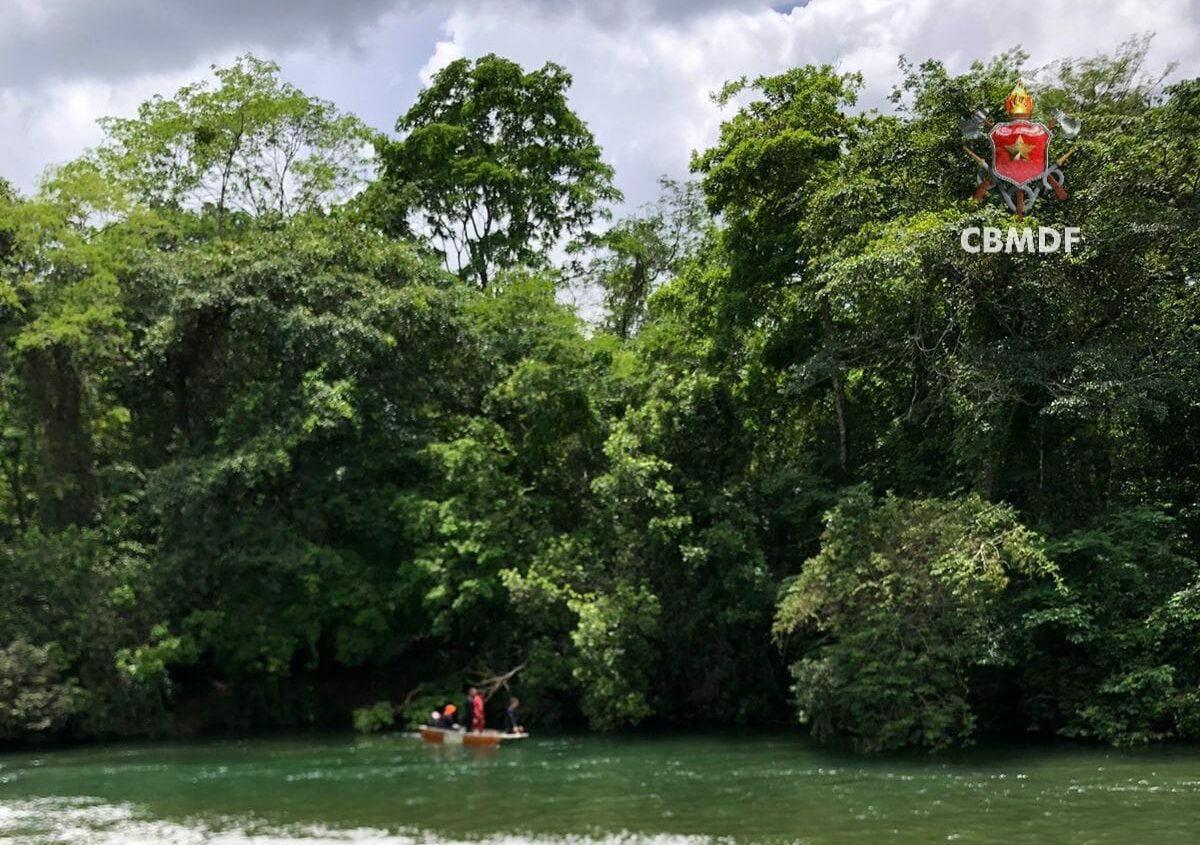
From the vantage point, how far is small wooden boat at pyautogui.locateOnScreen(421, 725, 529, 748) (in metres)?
21.6

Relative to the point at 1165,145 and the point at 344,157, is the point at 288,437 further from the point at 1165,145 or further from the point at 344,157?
the point at 1165,145

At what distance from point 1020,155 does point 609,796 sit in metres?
13.0

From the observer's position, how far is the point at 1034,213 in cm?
2116

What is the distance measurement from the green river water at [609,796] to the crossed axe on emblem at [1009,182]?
30.4 ft

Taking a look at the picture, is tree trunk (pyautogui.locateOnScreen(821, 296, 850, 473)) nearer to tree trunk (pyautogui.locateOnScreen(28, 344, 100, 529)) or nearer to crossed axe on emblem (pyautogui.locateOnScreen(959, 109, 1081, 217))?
crossed axe on emblem (pyautogui.locateOnScreen(959, 109, 1081, 217))

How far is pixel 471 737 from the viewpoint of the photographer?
21766 millimetres

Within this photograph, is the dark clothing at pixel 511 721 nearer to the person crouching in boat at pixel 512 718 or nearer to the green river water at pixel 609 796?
the person crouching in boat at pixel 512 718

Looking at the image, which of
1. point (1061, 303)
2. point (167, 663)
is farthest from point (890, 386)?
point (167, 663)

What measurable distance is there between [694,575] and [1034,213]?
29.8 ft

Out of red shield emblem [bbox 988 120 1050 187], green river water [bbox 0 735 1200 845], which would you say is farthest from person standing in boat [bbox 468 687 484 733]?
red shield emblem [bbox 988 120 1050 187]

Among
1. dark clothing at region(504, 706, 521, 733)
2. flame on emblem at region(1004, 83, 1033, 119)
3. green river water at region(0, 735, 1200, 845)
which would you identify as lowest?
green river water at region(0, 735, 1200, 845)

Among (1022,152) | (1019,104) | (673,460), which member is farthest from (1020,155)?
(673,460)

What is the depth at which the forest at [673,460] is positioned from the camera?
1955 centimetres

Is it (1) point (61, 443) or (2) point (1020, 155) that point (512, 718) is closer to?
(1) point (61, 443)
